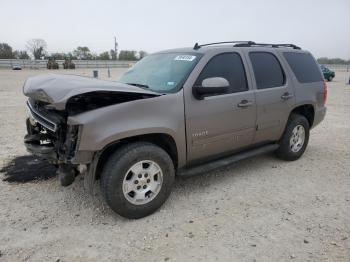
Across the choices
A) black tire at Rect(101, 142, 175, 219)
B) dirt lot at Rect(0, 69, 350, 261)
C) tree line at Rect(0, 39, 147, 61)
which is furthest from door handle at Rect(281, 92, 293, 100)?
tree line at Rect(0, 39, 147, 61)

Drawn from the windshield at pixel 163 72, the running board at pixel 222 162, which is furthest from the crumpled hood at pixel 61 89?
the running board at pixel 222 162

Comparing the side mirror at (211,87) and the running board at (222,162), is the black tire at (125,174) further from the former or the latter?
the side mirror at (211,87)

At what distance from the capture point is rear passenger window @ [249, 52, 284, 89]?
181 inches

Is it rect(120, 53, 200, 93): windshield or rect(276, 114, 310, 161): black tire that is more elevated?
rect(120, 53, 200, 93): windshield

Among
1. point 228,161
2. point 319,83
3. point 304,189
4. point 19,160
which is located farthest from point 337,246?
point 19,160

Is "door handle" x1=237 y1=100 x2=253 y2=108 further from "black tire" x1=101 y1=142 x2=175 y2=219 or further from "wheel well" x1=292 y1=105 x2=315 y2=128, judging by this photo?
"wheel well" x1=292 y1=105 x2=315 y2=128

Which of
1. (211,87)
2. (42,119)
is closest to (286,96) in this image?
(211,87)

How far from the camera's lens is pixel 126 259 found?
284 centimetres

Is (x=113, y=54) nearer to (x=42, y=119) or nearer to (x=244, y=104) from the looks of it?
(x=244, y=104)

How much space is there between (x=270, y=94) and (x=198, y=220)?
2.24 metres

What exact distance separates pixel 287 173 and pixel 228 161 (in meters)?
1.21

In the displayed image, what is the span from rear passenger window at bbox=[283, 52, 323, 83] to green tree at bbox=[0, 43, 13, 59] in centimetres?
6299

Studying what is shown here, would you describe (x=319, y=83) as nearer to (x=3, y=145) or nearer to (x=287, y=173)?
(x=287, y=173)

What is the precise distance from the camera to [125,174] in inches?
130
